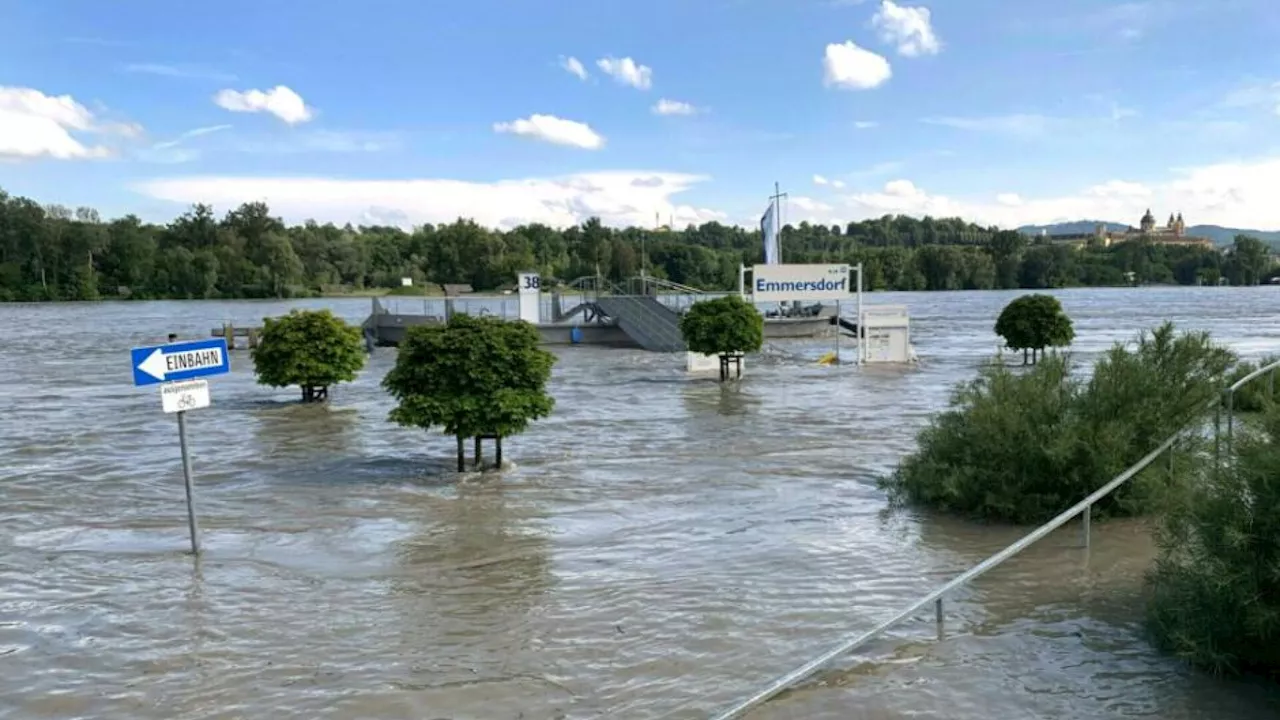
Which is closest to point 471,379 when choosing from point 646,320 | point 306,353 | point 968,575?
point 968,575

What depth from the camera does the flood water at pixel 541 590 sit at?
5906mm

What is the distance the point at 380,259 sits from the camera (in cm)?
15062

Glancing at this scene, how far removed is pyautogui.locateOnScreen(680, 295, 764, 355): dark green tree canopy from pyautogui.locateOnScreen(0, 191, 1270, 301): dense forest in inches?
2832

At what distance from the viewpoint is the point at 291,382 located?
21.1 m

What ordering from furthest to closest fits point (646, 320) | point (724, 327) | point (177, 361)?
point (646, 320) < point (724, 327) < point (177, 361)

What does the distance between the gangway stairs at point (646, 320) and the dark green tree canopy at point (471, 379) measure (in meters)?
23.5

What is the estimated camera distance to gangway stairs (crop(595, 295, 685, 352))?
1495 inches

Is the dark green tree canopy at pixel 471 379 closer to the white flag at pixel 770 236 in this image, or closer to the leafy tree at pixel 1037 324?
the leafy tree at pixel 1037 324

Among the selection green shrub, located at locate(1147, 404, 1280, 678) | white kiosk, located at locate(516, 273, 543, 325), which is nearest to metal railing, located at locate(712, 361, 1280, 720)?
green shrub, located at locate(1147, 404, 1280, 678)

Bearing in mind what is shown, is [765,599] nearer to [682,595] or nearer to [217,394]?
[682,595]

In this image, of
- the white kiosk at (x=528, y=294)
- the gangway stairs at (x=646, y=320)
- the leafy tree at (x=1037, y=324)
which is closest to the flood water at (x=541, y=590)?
the leafy tree at (x=1037, y=324)

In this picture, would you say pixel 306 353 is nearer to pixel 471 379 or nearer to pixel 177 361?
pixel 471 379

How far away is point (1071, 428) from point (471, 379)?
712 centimetres

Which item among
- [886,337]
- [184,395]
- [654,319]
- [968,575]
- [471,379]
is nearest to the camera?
[968,575]
